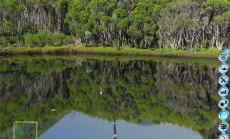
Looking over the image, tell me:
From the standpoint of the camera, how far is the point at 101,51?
7062 cm

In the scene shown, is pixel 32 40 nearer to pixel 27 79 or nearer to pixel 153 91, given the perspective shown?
pixel 27 79

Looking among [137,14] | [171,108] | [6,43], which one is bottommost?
[171,108]

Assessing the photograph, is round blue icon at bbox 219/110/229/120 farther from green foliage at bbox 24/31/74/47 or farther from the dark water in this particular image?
green foliage at bbox 24/31/74/47

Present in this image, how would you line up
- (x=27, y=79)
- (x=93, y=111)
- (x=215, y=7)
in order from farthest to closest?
(x=215, y=7) < (x=27, y=79) < (x=93, y=111)

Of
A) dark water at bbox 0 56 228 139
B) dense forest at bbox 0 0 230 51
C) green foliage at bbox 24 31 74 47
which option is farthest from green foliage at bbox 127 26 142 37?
dark water at bbox 0 56 228 139

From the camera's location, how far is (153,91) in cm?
2350

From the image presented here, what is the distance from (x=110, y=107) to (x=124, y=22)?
54541mm

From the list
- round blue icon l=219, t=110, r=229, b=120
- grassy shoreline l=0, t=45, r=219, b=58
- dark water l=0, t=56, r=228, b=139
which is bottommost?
dark water l=0, t=56, r=228, b=139

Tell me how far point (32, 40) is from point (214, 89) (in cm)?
5756

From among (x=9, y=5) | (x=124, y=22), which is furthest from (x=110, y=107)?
(x=9, y=5)

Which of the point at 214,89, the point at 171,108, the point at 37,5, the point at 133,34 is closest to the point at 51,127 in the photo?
the point at 171,108

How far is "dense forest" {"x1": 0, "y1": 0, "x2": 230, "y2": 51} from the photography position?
64812mm

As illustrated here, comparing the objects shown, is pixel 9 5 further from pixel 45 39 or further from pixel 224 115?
pixel 224 115

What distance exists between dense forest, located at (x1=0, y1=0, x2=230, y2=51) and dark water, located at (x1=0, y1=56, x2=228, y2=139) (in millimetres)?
40345
